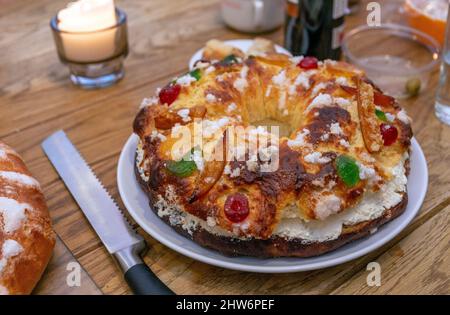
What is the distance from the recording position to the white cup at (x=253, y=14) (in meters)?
1.77

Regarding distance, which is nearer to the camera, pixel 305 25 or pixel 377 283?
pixel 377 283

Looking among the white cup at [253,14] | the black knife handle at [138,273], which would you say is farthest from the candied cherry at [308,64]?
the white cup at [253,14]

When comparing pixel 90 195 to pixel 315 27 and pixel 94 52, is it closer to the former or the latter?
pixel 94 52

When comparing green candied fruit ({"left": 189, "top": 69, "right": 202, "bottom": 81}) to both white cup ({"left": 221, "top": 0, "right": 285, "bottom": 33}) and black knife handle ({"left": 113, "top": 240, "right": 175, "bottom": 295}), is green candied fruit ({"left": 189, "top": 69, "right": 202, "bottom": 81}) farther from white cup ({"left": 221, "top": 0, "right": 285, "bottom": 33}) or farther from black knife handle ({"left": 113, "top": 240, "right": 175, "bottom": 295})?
white cup ({"left": 221, "top": 0, "right": 285, "bottom": 33})

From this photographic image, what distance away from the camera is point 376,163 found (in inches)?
38.6

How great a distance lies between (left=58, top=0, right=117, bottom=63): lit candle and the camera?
58.5 inches

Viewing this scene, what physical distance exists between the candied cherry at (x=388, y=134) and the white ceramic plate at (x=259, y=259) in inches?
4.7

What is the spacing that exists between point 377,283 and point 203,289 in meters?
0.31

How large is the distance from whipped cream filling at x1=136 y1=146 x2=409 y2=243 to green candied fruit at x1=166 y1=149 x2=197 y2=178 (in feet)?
0.10

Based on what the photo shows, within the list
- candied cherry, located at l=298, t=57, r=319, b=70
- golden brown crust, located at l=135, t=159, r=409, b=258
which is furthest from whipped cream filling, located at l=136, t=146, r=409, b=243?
candied cherry, located at l=298, t=57, r=319, b=70

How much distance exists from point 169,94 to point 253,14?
0.77m

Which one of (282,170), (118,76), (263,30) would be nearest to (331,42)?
(263,30)
